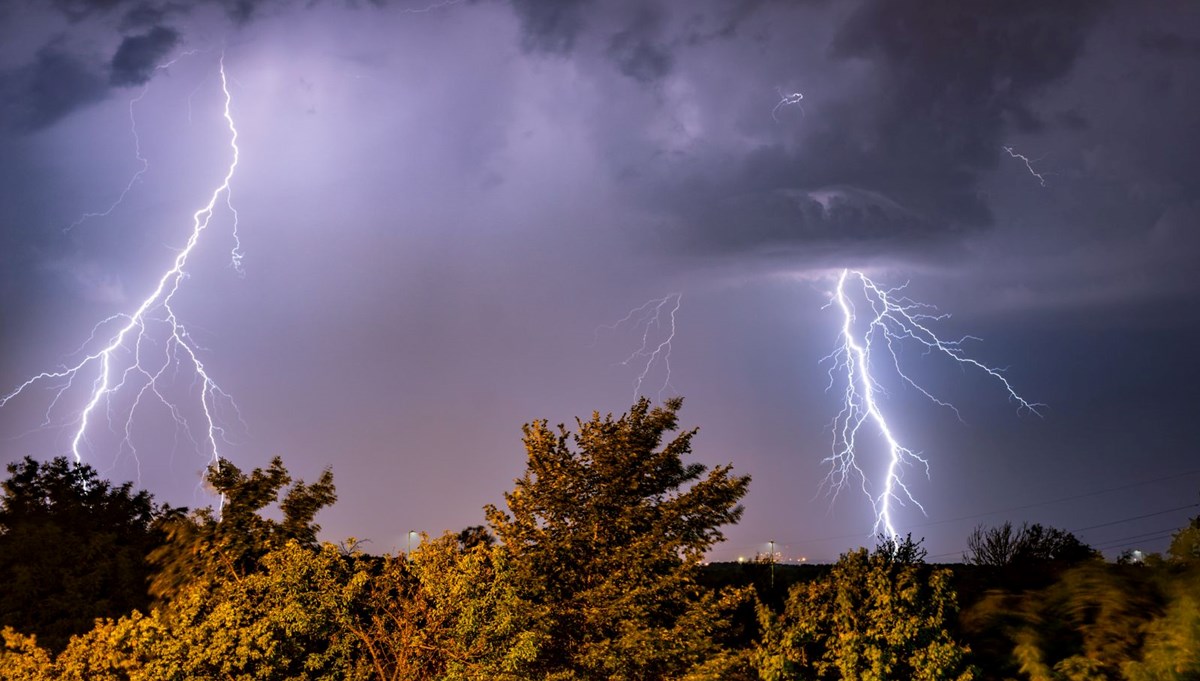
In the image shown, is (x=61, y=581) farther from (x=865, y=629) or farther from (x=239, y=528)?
(x=865, y=629)

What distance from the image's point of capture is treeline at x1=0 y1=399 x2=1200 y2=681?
13008 mm

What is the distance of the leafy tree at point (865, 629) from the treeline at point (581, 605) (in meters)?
0.03

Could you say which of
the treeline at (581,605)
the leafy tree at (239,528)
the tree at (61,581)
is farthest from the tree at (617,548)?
the tree at (61,581)

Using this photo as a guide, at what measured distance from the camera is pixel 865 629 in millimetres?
14328

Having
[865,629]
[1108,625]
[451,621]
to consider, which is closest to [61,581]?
[451,621]

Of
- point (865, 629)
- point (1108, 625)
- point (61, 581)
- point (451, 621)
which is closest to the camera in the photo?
point (1108, 625)

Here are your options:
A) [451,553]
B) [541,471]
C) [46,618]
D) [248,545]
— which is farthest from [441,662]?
[46,618]

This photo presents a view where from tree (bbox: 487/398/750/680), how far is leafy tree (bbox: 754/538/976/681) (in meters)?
2.08

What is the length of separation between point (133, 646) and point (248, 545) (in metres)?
4.41

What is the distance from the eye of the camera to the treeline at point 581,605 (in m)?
13.0

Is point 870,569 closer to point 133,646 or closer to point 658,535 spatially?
point 658,535

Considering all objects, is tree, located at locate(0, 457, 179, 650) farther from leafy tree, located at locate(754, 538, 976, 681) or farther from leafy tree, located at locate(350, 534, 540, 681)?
leafy tree, located at locate(754, 538, 976, 681)

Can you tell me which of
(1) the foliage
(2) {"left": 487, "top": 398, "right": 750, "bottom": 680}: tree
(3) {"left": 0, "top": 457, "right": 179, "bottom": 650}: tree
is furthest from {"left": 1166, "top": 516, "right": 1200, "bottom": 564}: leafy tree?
(3) {"left": 0, "top": 457, "right": 179, "bottom": 650}: tree

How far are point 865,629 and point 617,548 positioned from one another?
18.7 feet
